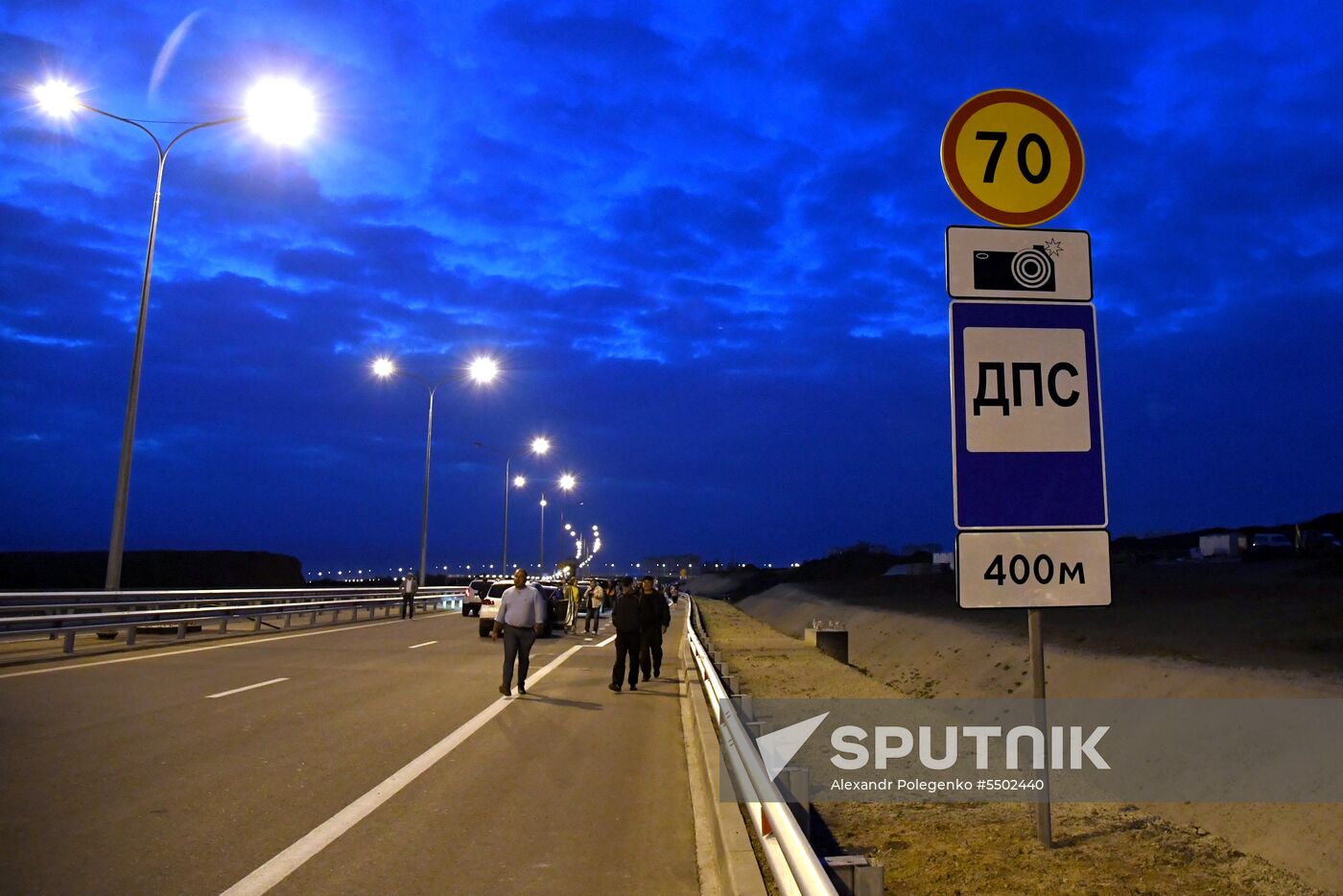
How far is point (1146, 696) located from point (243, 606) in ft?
74.9

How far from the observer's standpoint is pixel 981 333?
5.74 meters

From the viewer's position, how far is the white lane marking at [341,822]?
577cm

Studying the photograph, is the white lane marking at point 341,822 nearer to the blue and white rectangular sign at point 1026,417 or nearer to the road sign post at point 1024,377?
the road sign post at point 1024,377

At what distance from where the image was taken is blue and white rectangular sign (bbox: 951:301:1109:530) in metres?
5.50

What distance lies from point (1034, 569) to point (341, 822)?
16.8 feet

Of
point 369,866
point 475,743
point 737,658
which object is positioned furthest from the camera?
point 737,658

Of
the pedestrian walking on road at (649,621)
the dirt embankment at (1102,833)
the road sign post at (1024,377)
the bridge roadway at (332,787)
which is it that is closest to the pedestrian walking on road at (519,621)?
the bridge roadway at (332,787)

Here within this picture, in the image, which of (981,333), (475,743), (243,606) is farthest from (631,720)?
(243,606)

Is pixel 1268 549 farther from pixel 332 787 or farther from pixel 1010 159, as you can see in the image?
pixel 332 787

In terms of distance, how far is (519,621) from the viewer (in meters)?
15.0

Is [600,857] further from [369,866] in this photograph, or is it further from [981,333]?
[981,333]

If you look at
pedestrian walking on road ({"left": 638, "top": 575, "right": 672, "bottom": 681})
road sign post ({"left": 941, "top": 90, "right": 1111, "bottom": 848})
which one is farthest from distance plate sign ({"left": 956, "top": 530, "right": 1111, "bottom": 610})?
pedestrian walking on road ({"left": 638, "top": 575, "right": 672, "bottom": 681})

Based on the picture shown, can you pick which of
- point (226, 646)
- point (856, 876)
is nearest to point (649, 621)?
point (226, 646)

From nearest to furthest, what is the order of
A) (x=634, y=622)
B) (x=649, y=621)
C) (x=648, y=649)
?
(x=634, y=622), (x=649, y=621), (x=648, y=649)
